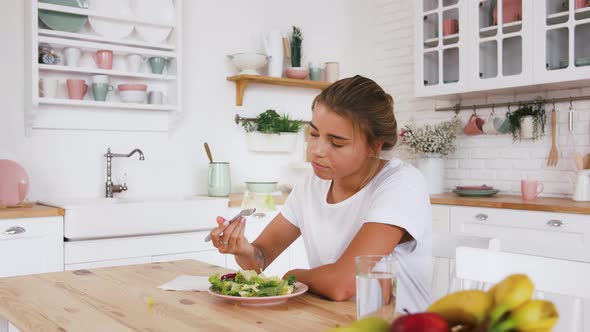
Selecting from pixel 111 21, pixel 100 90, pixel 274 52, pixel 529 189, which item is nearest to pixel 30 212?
pixel 100 90

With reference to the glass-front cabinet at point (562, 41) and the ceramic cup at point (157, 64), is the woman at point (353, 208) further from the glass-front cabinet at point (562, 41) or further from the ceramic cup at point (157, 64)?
the ceramic cup at point (157, 64)

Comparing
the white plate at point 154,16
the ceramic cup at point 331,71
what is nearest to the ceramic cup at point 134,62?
the white plate at point 154,16

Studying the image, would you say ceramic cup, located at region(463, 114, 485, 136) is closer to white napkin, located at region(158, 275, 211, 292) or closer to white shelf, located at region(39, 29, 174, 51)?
white shelf, located at region(39, 29, 174, 51)

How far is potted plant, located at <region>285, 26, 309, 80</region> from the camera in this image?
4422 mm

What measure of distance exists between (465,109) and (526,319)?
3.70m

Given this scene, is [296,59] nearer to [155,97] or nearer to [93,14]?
[155,97]

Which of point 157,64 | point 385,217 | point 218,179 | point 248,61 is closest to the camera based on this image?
point 385,217

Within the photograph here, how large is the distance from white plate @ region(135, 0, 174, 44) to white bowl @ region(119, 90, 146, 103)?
0.36m

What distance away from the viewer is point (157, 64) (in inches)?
148

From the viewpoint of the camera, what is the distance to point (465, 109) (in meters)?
4.10

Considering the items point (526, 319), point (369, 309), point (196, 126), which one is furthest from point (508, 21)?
point (526, 319)

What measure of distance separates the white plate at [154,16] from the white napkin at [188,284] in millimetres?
2429

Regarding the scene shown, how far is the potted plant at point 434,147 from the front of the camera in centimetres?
401

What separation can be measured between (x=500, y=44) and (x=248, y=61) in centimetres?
164
